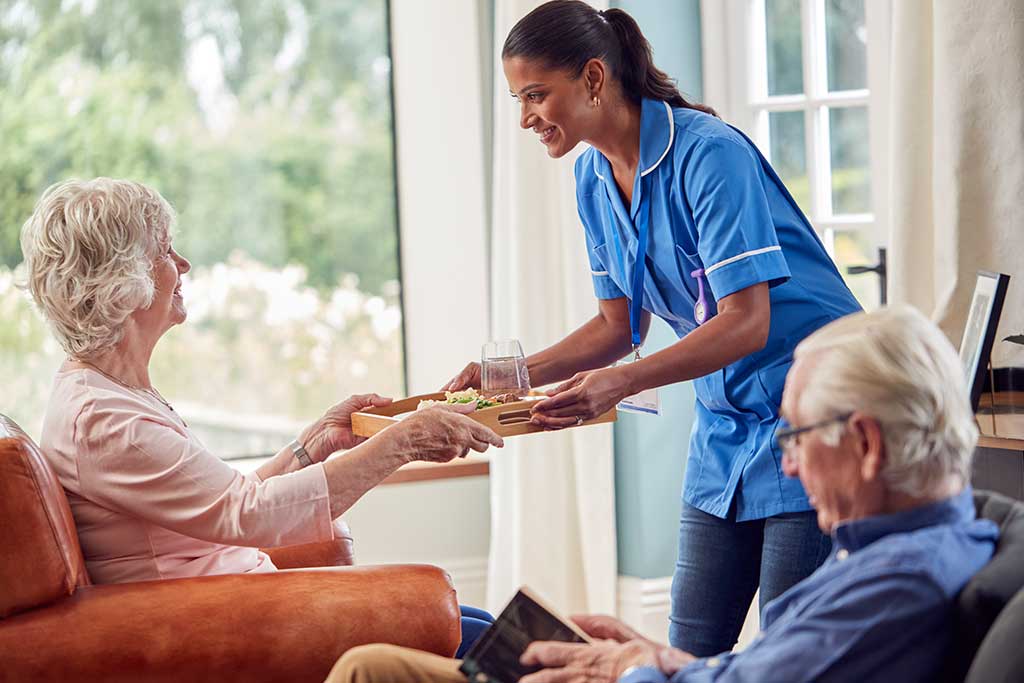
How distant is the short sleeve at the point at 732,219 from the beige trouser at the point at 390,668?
75 cm

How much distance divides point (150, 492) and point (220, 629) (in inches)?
10.4

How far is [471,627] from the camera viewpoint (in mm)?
2242

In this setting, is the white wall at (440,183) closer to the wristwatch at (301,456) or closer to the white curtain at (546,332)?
the white curtain at (546,332)

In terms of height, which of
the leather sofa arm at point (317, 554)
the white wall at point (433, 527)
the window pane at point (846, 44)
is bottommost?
the white wall at point (433, 527)

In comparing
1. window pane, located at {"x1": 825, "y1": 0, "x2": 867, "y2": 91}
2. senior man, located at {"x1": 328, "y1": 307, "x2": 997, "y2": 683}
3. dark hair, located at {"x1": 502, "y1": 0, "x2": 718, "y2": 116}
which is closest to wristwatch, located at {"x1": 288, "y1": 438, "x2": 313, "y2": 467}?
dark hair, located at {"x1": 502, "y1": 0, "x2": 718, "y2": 116}

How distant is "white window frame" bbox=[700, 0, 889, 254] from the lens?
10.7ft

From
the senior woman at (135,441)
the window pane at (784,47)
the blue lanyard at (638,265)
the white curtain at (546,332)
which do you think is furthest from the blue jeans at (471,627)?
the window pane at (784,47)

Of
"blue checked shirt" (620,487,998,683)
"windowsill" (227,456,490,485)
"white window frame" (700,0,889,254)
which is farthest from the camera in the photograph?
"windowsill" (227,456,490,485)

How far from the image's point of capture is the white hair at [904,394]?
4.59 ft

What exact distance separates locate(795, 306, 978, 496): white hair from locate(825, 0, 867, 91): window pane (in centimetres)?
218

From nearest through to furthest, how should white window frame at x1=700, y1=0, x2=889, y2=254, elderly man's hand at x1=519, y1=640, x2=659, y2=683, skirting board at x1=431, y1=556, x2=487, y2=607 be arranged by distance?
elderly man's hand at x1=519, y1=640, x2=659, y2=683, white window frame at x1=700, y1=0, x2=889, y2=254, skirting board at x1=431, y1=556, x2=487, y2=607

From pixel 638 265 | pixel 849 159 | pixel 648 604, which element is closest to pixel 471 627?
pixel 638 265

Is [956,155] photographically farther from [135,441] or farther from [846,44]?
[135,441]

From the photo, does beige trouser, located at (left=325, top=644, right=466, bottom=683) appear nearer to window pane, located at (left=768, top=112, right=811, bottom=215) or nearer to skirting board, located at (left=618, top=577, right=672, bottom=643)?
skirting board, located at (left=618, top=577, right=672, bottom=643)
